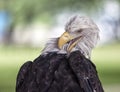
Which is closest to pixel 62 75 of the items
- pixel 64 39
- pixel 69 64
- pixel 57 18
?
pixel 69 64

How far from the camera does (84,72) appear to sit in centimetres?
404

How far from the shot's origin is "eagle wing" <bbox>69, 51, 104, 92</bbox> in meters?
4.01

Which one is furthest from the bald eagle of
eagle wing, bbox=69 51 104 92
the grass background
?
the grass background

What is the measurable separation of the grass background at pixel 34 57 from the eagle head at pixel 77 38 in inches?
514

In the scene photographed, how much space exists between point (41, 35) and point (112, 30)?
14.2 metres

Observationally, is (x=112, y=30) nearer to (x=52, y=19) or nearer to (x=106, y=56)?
(x=52, y=19)

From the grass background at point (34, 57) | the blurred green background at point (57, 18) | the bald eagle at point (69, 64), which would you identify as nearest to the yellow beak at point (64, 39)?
the bald eagle at point (69, 64)

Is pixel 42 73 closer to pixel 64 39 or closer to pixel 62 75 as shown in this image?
pixel 62 75

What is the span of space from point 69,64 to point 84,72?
4.3 inches

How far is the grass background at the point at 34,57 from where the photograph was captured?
19.6 metres

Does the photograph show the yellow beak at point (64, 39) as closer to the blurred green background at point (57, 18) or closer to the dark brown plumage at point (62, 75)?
the dark brown plumage at point (62, 75)

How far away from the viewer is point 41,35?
3045 centimetres

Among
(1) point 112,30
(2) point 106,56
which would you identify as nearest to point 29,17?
(1) point 112,30

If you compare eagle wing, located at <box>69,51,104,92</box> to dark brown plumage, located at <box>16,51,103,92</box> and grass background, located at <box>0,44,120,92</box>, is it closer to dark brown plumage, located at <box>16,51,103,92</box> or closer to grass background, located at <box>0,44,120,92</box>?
dark brown plumage, located at <box>16,51,103,92</box>
